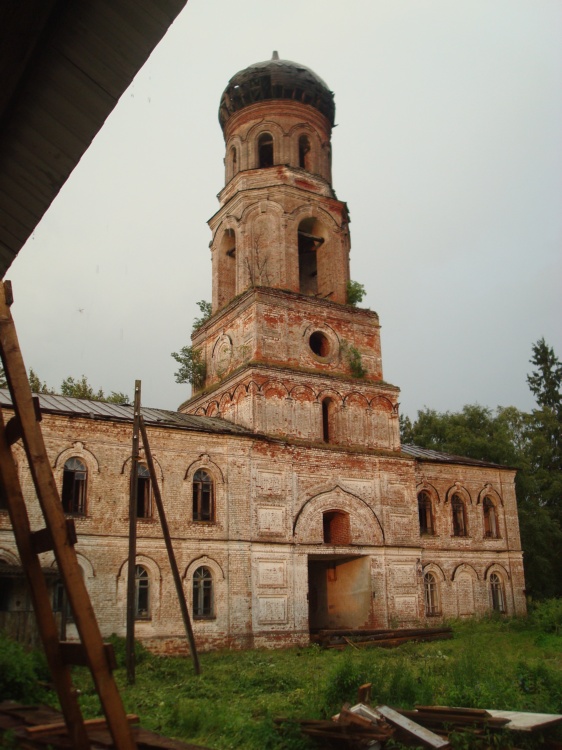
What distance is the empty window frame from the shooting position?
18.0m

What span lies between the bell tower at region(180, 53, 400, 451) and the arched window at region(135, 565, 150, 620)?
508 centimetres

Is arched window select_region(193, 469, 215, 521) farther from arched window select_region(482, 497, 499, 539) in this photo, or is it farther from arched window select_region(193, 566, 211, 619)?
arched window select_region(482, 497, 499, 539)

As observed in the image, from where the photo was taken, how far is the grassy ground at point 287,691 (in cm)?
816

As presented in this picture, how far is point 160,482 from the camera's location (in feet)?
60.6

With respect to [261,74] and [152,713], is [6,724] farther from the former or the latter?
[261,74]

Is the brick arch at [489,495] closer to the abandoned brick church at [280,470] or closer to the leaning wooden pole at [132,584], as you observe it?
the abandoned brick church at [280,470]

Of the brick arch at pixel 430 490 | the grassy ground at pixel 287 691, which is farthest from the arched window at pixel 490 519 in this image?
the grassy ground at pixel 287 691

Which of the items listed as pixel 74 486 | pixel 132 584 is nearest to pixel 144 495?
pixel 74 486

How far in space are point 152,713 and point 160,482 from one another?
30.7 ft

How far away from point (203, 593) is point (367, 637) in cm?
449

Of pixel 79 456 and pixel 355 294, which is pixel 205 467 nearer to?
pixel 79 456

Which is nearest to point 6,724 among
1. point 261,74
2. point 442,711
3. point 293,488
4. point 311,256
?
point 442,711

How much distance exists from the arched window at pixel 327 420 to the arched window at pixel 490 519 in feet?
23.3

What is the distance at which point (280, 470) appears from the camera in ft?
65.3
